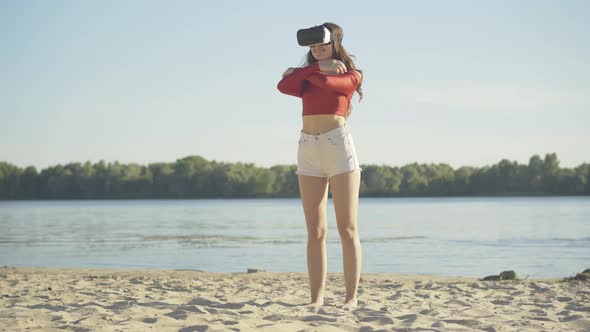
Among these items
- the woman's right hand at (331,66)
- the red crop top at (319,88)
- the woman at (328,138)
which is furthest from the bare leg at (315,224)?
the woman's right hand at (331,66)

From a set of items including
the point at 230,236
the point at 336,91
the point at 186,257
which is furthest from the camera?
the point at 230,236

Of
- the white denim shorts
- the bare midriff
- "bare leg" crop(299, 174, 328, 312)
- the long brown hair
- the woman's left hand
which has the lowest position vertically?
"bare leg" crop(299, 174, 328, 312)

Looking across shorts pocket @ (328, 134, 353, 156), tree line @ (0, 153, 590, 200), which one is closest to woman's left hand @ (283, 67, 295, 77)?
shorts pocket @ (328, 134, 353, 156)

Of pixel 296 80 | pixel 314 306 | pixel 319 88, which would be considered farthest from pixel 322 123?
pixel 314 306

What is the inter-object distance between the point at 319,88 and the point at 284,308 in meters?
1.70

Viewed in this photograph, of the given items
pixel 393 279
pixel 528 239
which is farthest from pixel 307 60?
pixel 528 239

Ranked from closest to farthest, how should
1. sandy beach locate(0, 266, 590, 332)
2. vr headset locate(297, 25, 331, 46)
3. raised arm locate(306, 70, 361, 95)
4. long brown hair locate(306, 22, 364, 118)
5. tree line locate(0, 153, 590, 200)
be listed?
1. sandy beach locate(0, 266, 590, 332)
2. vr headset locate(297, 25, 331, 46)
3. raised arm locate(306, 70, 361, 95)
4. long brown hair locate(306, 22, 364, 118)
5. tree line locate(0, 153, 590, 200)

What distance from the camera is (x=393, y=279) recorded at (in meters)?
10.8

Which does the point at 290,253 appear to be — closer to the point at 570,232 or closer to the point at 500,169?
the point at 570,232

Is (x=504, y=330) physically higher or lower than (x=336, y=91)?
lower

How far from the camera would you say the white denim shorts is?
5152 millimetres

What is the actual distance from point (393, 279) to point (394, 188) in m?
91.9

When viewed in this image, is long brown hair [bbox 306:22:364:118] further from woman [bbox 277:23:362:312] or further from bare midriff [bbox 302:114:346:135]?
bare midriff [bbox 302:114:346:135]

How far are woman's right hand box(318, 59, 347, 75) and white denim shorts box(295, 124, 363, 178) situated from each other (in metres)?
0.40
